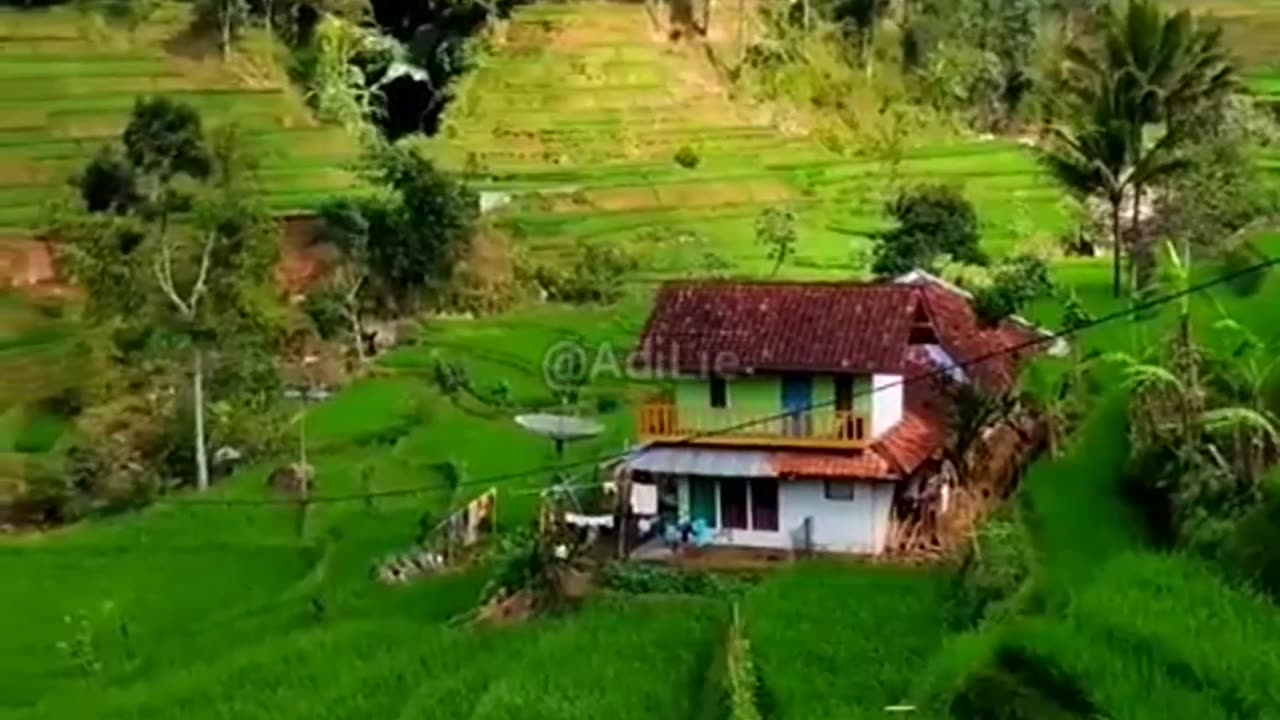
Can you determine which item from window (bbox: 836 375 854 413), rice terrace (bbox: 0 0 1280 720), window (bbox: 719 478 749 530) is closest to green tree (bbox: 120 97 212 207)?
rice terrace (bbox: 0 0 1280 720)

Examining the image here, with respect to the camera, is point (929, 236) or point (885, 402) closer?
point (885, 402)

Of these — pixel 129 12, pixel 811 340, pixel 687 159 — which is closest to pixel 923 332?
pixel 811 340

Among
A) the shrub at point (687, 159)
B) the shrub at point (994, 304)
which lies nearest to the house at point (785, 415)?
the shrub at point (994, 304)

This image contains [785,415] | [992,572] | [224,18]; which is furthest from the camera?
[224,18]

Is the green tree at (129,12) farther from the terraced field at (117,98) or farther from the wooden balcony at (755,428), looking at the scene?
the wooden balcony at (755,428)

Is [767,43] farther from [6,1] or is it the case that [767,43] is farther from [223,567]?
[223,567]

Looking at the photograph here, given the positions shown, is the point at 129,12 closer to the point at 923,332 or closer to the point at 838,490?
the point at 923,332

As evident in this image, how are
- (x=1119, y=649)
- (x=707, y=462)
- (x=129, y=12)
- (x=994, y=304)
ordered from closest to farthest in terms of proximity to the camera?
(x=1119, y=649) → (x=707, y=462) → (x=994, y=304) → (x=129, y=12)

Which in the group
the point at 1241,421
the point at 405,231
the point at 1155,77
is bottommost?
the point at 405,231

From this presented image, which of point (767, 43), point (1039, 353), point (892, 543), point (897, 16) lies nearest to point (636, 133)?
point (767, 43)
